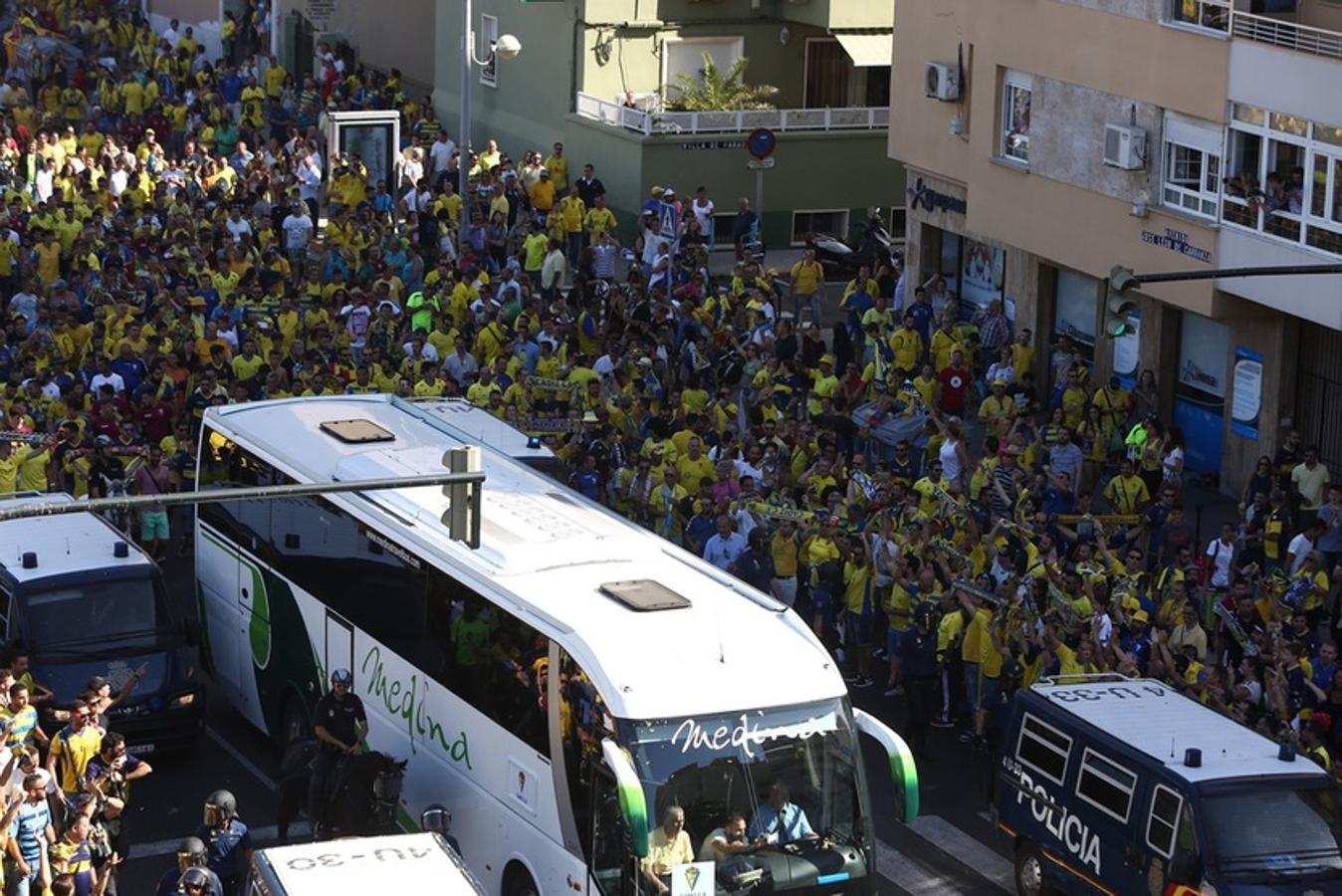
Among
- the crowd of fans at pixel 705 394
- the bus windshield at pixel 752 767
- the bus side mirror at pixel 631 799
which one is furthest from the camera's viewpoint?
the crowd of fans at pixel 705 394

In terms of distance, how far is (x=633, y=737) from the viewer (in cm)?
1559

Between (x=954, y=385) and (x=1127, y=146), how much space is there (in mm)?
3777

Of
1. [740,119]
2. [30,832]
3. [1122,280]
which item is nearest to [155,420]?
[30,832]

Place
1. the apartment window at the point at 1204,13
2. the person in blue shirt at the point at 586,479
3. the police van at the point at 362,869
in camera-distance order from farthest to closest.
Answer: the apartment window at the point at 1204,13, the person in blue shirt at the point at 586,479, the police van at the point at 362,869

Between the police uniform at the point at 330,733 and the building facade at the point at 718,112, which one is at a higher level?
the building facade at the point at 718,112

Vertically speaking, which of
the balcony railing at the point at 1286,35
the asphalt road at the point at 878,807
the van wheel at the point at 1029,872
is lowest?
the asphalt road at the point at 878,807

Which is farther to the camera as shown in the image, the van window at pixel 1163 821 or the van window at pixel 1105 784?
the van window at pixel 1105 784

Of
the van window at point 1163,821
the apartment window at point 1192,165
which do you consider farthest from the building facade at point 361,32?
the van window at point 1163,821

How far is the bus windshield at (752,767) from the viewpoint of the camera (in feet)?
51.1

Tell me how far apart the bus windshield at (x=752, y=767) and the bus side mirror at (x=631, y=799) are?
24 centimetres

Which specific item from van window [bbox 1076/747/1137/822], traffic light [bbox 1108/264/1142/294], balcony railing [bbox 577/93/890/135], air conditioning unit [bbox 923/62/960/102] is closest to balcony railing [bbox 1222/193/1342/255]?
air conditioning unit [bbox 923/62/960/102]

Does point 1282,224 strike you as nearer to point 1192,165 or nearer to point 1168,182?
point 1192,165

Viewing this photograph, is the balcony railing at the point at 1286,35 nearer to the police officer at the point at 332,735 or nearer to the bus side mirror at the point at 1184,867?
the bus side mirror at the point at 1184,867

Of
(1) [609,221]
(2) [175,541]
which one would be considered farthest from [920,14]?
(2) [175,541]
